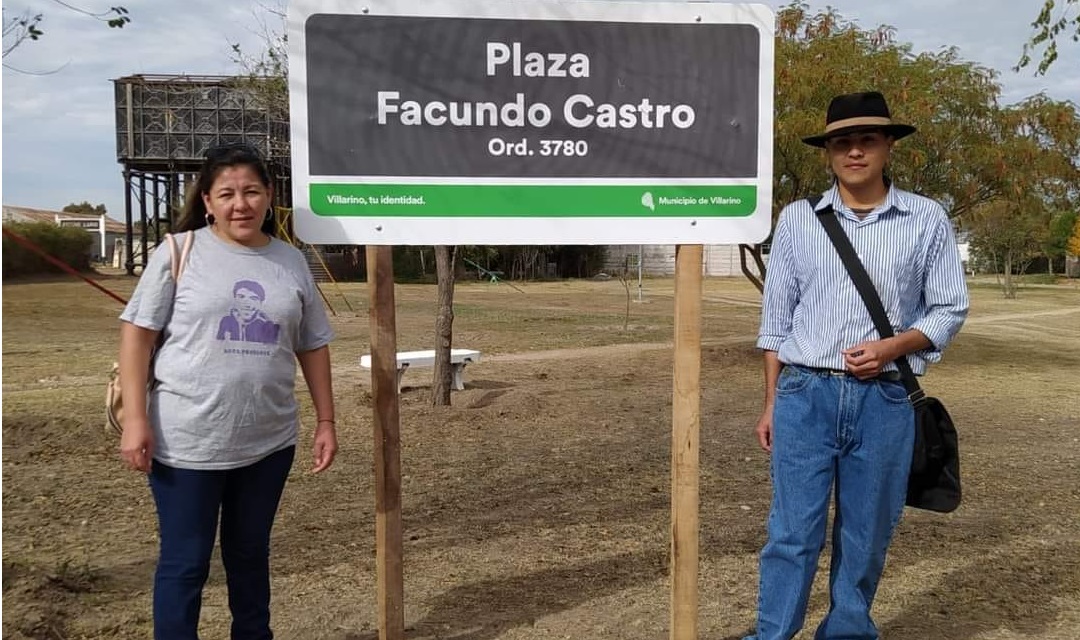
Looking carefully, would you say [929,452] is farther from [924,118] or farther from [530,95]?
[924,118]

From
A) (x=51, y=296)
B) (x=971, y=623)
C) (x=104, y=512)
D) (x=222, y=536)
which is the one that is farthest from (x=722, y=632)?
(x=51, y=296)

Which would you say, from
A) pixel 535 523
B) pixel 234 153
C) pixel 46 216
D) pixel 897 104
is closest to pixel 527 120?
pixel 234 153

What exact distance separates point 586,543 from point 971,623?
5.91 feet

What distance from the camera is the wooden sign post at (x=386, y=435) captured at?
110 inches

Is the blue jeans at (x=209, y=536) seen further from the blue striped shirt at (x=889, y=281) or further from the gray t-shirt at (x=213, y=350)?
the blue striped shirt at (x=889, y=281)

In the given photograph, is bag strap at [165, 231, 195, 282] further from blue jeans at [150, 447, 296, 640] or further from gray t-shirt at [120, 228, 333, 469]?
blue jeans at [150, 447, 296, 640]

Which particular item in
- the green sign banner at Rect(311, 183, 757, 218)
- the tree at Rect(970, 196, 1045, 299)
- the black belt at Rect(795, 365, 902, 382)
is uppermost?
the tree at Rect(970, 196, 1045, 299)

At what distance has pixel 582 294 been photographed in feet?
105

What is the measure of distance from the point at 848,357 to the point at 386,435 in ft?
4.81

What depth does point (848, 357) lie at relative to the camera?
2549 mm

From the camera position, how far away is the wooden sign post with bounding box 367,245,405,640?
9.14 feet

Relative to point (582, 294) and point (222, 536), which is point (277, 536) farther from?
point (582, 294)

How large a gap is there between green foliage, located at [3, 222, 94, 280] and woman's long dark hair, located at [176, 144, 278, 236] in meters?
33.2

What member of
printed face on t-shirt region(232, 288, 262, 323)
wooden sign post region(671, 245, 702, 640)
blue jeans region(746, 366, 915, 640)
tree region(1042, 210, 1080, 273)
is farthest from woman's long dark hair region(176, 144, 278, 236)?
tree region(1042, 210, 1080, 273)
